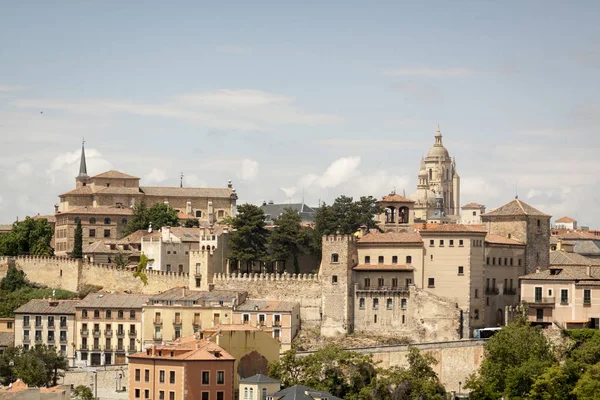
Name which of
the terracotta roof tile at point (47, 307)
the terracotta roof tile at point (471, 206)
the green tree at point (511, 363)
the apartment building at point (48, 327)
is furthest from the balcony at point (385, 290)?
the terracotta roof tile at point (471, 206)

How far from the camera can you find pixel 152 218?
383 feet

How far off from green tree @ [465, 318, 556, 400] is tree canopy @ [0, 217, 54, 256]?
45511 mm

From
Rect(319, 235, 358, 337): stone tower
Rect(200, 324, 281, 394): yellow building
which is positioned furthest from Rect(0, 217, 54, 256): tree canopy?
Rect(200, 324, 281, 394): yellow building

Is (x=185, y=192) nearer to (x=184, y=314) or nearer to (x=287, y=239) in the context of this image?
(x=287, y=239)

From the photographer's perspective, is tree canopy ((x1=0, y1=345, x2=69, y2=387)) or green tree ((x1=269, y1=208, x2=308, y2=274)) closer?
tree canopy ((x1=0, y1=345, x2=69, y2=387))

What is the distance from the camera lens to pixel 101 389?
84.1 metres

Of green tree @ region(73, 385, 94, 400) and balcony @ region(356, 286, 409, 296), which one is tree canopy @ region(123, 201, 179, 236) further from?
green tree @ region(73, 385, 94, 400)

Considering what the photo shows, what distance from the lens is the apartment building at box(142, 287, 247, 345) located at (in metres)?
90.6

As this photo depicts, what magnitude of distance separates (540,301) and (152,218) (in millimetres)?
41860

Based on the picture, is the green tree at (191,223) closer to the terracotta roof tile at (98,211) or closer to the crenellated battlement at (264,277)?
the terracotta roof tile at (98,211)

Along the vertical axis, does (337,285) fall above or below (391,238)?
below

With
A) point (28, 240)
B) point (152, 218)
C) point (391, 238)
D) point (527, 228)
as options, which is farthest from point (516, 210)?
point (28, 240)

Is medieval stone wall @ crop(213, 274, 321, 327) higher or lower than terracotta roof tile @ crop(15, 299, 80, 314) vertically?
higher

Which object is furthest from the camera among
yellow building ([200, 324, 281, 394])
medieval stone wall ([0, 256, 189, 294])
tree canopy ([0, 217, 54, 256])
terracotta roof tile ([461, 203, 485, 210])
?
terracotta roof tile ([461, 203, 485, 210])
